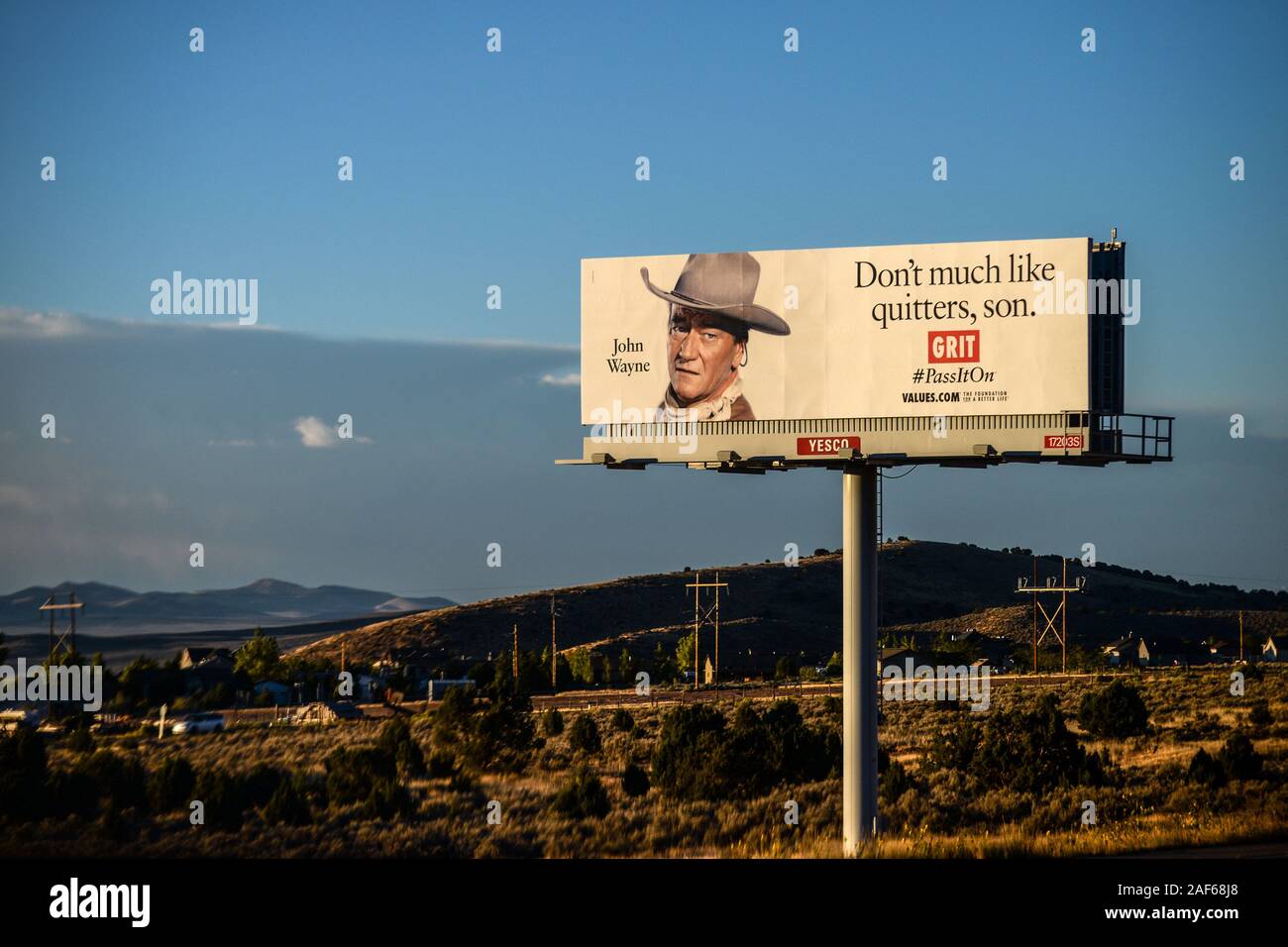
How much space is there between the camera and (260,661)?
80188 millimetres

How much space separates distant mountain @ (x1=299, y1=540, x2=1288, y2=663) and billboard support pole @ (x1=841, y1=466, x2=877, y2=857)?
74636 mm

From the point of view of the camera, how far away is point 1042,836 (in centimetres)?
2638

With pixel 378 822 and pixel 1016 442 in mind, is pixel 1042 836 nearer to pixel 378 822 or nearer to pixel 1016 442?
pixel 1016 442

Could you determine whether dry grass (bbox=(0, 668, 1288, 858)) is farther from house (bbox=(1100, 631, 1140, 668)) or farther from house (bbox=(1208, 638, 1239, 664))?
house (bbox=(1208, 638, 1239, 664))

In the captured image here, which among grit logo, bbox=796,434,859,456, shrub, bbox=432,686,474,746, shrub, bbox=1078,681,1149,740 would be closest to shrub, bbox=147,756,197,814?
shrub, bbox=432,686,474,746

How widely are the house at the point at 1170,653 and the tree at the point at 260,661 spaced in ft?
155

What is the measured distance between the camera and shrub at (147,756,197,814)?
34.3 meters

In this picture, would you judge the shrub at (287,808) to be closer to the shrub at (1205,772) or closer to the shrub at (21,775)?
the shrub at (21,775)

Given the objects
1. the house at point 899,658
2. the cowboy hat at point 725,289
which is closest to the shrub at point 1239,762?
the cowboy hat at point 725,289

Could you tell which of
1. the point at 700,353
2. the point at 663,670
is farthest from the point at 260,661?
the point at 700,353

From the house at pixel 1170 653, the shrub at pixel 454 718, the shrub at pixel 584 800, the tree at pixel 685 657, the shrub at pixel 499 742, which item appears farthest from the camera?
the tree at pixel 685 657

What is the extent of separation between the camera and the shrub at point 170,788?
34.3 m
